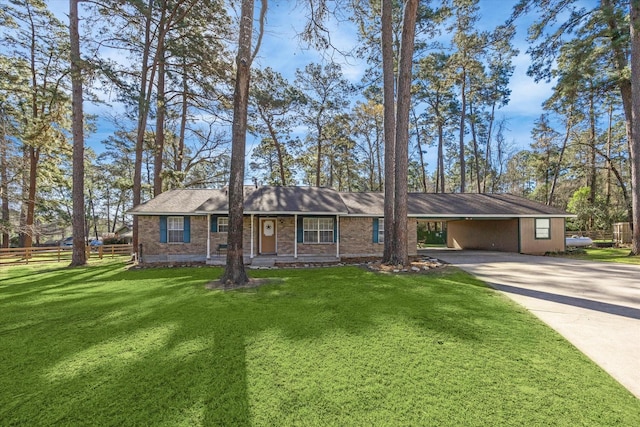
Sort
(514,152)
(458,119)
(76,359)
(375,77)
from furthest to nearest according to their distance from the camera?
(514,152) < (458,119) < (375,77) < (76,359)

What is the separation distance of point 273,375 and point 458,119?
84.6ft

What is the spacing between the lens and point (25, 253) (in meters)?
13.4

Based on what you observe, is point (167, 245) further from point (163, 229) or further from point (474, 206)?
point (474, 206)

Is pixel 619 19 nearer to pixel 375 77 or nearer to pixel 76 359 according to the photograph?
pixel 375 77

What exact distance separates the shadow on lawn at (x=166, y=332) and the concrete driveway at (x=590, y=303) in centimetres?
119

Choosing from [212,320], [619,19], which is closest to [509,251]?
[619,19]

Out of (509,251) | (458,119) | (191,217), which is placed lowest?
(509,251)

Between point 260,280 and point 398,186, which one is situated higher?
point 398,186

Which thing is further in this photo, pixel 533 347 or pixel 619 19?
pixel 619 19

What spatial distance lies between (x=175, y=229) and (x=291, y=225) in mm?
5281

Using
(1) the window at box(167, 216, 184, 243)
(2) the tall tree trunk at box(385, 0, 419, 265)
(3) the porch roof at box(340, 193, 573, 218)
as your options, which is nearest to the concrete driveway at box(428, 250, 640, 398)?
(2) the tall tree trunk at box(385, 0, 419, 265)

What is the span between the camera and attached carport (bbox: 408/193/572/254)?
1391 centimetres

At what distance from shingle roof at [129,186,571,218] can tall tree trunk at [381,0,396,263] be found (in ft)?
8.72

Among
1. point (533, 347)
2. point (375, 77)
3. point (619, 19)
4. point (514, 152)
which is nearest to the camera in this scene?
point (533, 347)
